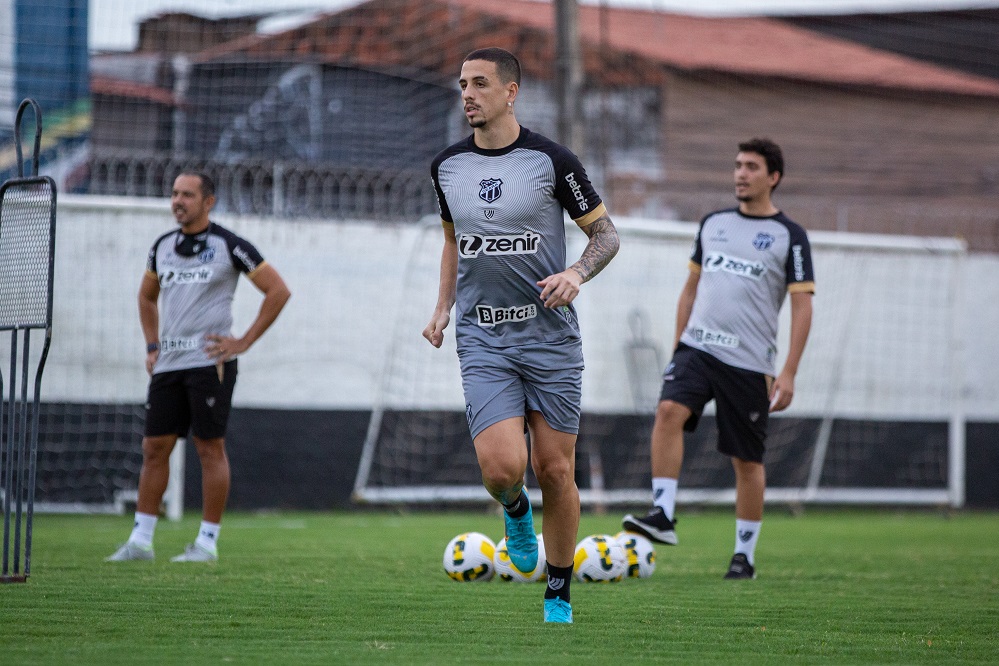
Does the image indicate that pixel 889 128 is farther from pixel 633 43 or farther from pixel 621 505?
→ pixel 621 505

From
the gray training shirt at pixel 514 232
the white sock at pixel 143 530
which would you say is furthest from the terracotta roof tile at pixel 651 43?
the gray training shirt at pixel 514 232

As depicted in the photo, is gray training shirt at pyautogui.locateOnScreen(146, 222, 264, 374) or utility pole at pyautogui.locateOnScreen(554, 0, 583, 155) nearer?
gray training shirt at pyautogui.locateOnScreen(146, 222, 264, 374)

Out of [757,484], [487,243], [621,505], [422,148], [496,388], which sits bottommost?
[621,505]

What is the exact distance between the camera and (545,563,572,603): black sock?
493 centimetres

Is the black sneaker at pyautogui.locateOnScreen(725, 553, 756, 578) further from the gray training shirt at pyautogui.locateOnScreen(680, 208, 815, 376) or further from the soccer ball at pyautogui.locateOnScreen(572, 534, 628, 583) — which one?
the gray training shirt at pyautogui.locateOnScreen(680, 208, 815, 376)

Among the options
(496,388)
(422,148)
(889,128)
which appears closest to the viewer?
(496,388)

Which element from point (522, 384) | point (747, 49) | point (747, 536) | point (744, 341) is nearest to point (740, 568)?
point (747, 536)

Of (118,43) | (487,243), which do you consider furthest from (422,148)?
(487,243)

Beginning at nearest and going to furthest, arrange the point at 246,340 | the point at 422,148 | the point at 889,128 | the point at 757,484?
the point at 757,484 → the point at 246,340 → the point at 422,148 → the point at 889,128

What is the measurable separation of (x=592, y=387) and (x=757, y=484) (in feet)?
20.8

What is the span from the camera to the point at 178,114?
15117 millimetres

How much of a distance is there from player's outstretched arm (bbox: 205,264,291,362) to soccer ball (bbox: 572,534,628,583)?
95.0 inches

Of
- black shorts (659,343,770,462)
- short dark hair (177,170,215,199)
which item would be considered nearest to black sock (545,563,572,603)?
black shorts (659,343,770,462)

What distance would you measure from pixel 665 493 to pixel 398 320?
6.46 meters
